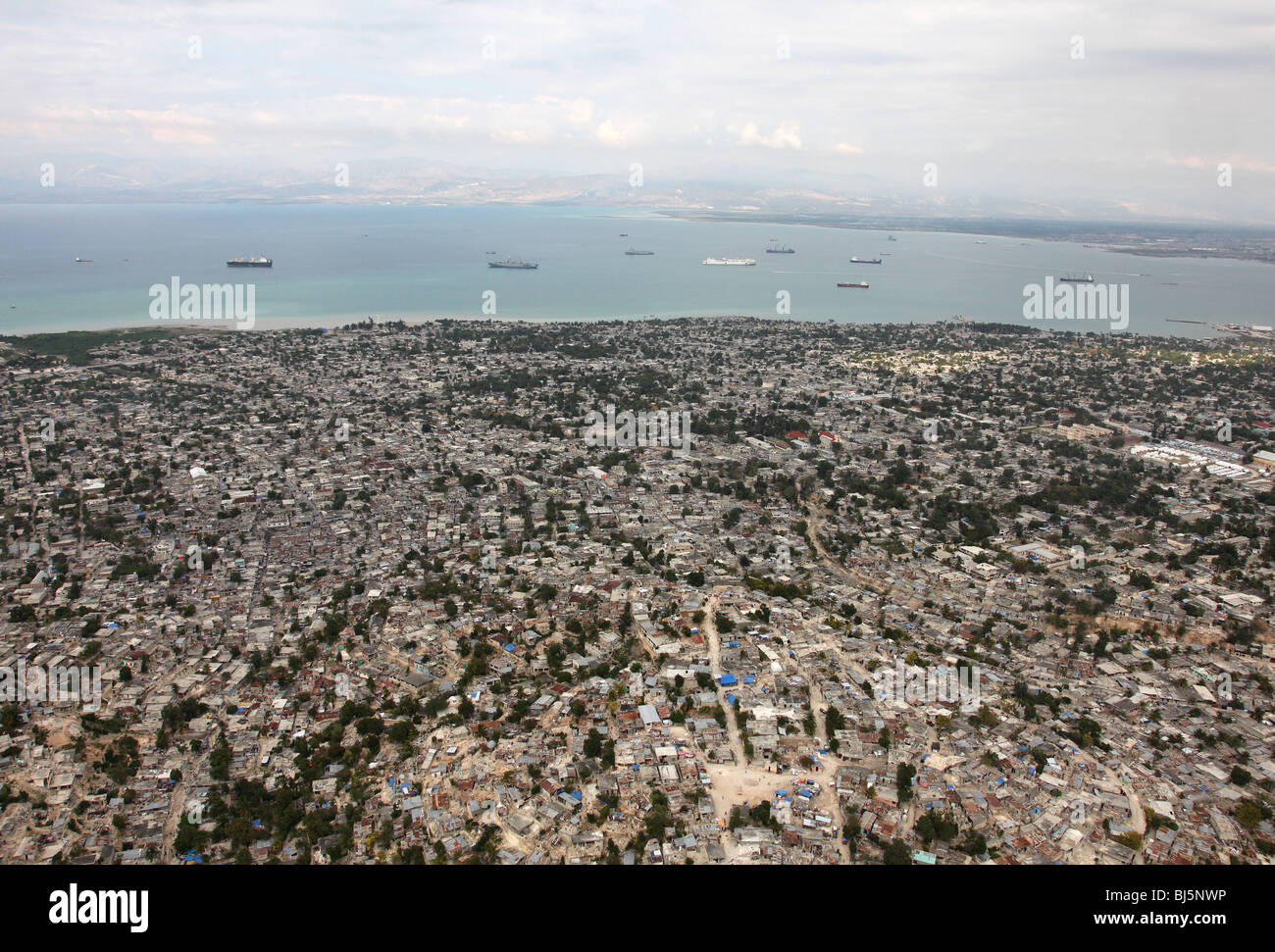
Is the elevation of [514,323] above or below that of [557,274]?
below

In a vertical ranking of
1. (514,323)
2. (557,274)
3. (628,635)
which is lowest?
(628,635)

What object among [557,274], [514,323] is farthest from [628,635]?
[557,274]

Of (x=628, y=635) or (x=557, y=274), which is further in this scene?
(x=557, y=274)

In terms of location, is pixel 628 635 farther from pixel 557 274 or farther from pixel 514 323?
pixel 557 274

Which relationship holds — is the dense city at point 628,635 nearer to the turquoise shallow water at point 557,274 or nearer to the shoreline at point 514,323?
the shoreline at point 514,323

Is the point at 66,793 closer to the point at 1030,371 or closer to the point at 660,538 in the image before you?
the point at 660,538

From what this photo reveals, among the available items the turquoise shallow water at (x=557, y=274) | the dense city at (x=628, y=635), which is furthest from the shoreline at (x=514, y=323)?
the dense city at (x=628, y=635)

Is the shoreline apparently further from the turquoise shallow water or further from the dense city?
the dense city

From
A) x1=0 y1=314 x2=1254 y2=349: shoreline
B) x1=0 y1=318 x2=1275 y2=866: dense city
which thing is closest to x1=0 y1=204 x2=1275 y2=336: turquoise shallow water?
x1=0 y1=314 x2=1254 y2=349: shoreline
